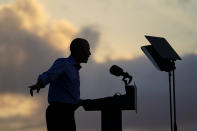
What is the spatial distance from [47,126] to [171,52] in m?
3.41

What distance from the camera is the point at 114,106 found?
17.4 feet

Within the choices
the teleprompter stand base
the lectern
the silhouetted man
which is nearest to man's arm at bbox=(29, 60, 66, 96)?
the silhouetted man

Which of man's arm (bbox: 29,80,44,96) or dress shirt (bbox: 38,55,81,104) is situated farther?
dress shirt (bbox: 38,55,81,104)

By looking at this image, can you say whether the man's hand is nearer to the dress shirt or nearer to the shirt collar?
the dress shirt

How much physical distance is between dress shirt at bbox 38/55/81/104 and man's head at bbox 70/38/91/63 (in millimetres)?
118

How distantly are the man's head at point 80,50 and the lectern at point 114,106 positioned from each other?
683 mm

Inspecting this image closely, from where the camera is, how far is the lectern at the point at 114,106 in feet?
17.1

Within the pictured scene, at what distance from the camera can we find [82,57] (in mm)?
5887

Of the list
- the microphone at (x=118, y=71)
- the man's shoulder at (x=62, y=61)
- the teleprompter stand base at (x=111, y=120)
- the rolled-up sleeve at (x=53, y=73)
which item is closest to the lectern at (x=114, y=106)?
the teleprompter stand base at (x=111, y=120)

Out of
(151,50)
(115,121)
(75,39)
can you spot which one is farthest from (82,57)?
(151,50)

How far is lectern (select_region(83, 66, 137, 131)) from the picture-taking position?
521 cm

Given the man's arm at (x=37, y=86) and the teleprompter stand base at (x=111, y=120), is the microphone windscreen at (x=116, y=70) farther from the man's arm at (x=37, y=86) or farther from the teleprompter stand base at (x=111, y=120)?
the man's arm at (x=37, y=86)

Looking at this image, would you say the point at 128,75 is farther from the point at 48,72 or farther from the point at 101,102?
the point at 48,72

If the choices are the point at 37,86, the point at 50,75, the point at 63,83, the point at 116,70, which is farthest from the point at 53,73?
the point at 116,70
